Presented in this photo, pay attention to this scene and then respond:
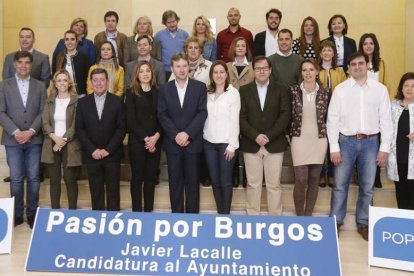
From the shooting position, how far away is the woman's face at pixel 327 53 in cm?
515

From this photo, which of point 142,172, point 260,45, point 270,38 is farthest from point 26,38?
point 270,38

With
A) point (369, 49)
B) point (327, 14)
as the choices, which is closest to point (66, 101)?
point (369, 49)

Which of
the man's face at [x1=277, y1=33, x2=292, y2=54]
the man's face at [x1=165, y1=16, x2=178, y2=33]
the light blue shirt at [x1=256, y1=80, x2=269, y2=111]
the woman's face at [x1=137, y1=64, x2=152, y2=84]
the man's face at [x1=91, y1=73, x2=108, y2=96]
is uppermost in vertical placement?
the man's face at [x1=165, y1=16, x2=178, y2=33]

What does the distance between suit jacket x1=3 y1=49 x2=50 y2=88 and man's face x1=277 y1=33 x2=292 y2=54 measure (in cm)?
267

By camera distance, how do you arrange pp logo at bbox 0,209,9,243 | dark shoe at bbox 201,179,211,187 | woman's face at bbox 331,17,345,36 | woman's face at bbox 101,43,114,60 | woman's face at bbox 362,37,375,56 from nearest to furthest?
1. pp logo at bbox 0,209,9,243
2. woman's face at bbox 362,37,375,56
3. woman's face at bbox 101,43,114,60
4. dark shoe at bbox 201,179,211,187
5. woman's face at bbox 331,17,345,36

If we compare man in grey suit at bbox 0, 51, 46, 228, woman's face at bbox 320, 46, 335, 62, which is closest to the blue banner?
man in grey suit at bbox 0, 51, 46, 228

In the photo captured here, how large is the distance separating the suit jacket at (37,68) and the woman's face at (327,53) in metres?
3.11

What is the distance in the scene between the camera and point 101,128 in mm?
4816

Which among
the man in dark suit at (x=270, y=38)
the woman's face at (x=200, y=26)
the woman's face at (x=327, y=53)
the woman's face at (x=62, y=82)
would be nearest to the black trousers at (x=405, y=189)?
the woman's face at (x=327, y=53)

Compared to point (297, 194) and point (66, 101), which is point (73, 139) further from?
point (297, 194)

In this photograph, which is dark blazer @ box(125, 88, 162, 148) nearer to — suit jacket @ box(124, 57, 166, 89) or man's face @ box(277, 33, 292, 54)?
suit jacket @ box(124, 57, 166, 89)

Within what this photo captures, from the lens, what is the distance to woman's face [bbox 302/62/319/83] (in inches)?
182

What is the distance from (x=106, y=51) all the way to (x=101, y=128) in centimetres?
102

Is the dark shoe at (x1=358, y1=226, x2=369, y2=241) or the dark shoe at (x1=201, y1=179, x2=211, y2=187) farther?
the dark shoe at (x1=201, y1=179, x2=211, y2=187)
